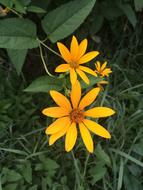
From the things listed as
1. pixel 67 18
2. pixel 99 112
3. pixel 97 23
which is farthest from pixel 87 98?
pixel 97 23

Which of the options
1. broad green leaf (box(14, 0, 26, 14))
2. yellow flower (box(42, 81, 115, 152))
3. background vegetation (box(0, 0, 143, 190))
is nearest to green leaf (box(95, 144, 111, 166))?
background vegetation (box(0, 0, 143, 190))

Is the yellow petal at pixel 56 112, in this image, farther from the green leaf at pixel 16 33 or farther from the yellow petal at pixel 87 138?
the green leaf at pixel 16 33

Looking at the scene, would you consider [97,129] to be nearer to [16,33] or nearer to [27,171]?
→ [16,33]

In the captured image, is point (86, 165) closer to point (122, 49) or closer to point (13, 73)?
point (13, 73)

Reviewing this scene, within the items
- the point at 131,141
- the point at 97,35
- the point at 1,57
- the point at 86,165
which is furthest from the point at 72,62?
the point at 97,35

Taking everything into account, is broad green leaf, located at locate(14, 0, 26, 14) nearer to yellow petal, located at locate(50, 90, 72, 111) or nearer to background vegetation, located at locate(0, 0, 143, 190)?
background vegetation, located at locate(0, 0, 143, 190)

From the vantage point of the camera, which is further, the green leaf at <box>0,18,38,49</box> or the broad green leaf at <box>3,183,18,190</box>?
the broad green leaf at <box>3,183,18,190</box>

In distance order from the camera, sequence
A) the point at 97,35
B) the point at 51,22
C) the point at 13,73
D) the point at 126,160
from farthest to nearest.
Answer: the point at 97,35 < the point at 13,73 < the point at 126,160 < the point at 51,22
